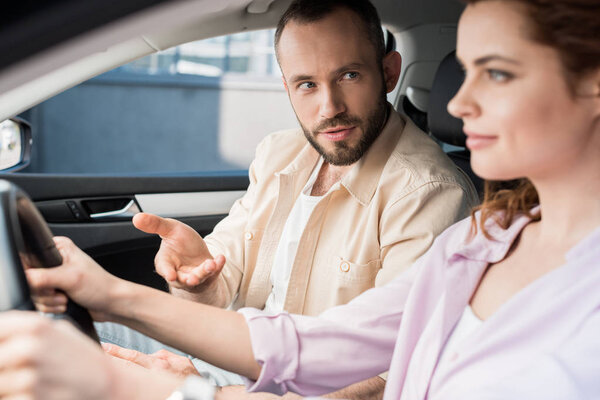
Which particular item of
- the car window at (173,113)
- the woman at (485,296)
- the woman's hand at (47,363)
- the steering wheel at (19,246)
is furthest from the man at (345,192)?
the car window at (173,113)

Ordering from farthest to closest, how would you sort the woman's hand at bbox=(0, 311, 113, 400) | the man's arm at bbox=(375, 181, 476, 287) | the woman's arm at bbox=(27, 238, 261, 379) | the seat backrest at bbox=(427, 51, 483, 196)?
the seat backrest at bbox=(427, 51, 483, 196) < the man's arm at bbox=(375, 181, 476, 287) < the woman's arm at bbox=(27, 238, 261, 379) < the woman's hand at bbox=(0, 311, 113, 400)

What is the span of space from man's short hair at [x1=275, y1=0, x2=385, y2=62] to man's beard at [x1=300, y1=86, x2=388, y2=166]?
132mm

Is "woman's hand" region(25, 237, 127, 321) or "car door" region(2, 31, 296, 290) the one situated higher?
"woman's hand" region(25, 237, 127, 321)

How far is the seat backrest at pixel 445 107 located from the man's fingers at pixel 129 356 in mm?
930

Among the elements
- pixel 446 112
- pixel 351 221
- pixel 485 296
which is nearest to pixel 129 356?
pixel 351 221

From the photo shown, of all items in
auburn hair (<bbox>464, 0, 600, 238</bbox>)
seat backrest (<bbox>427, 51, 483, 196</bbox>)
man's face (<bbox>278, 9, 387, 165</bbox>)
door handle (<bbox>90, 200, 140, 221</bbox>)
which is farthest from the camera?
door handle (<bbox>90, 200, 140, 221</bbox>)

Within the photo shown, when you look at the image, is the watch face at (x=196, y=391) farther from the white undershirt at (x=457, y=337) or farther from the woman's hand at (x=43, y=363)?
the white undershirt at (x=457, y=337)

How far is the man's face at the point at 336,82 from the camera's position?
1468 mm

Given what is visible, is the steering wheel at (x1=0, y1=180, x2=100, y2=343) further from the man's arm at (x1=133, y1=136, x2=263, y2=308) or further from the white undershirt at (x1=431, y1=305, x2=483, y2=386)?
the white undershirt at (x1=431, y1=305, x2=483, y2=386)

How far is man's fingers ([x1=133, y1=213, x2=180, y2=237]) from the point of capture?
3.99 ft

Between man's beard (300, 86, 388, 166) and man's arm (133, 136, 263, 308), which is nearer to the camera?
man's arm (133, 136, 263, 308)

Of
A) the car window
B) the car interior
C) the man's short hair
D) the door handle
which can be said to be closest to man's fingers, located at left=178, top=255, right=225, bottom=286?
the car interior

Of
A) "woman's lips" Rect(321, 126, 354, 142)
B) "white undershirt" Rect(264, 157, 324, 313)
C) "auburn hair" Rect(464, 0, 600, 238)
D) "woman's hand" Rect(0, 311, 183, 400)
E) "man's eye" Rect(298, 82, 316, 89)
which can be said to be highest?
"auburn hair" Rect(464, 0, 600, 238)

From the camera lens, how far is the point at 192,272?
51.4 inches
